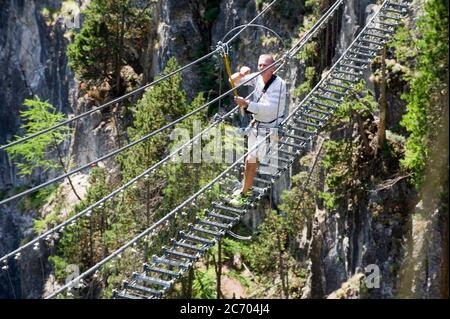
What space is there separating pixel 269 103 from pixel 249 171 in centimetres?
135

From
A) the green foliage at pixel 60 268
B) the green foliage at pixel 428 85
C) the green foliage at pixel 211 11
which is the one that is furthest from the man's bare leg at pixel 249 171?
the green foliage at pixel 211 11

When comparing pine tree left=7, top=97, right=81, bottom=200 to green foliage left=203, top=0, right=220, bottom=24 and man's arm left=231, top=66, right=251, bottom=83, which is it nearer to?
green foliage left=203, top=0, right=220, bottom=24

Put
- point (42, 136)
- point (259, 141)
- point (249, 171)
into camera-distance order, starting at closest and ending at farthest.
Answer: point (259, 141) < point (249, 171) < point (42, 136)

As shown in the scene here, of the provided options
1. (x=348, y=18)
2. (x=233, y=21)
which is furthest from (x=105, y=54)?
(x=348, y=18)

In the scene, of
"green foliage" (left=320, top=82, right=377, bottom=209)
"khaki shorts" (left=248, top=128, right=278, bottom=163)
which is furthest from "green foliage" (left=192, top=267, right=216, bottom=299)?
"khaki shorts" (left=248, top=128, right=278, bottom=163)

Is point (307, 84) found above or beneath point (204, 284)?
above

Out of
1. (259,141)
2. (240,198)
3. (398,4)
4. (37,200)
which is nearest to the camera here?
(259,141)

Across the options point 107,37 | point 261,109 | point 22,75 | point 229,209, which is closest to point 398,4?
point 261,109

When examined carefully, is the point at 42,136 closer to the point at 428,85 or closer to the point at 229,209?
the point at 229,209

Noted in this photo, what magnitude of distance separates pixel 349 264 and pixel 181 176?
6.69 m

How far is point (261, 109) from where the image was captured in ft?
52.4

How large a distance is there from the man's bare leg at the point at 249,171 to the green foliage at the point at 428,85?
2395 mm

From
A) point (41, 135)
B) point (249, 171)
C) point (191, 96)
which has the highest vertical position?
point (191, 96)
